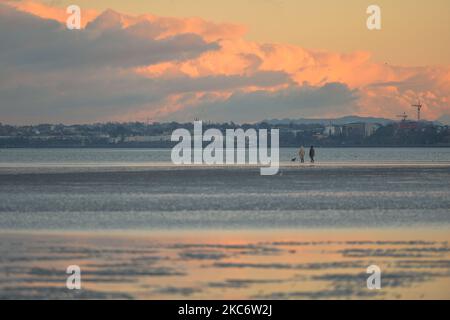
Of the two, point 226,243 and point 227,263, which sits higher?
point 226,243

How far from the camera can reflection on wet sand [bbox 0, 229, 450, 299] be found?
15.6 meters

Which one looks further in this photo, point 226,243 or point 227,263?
point 226,243

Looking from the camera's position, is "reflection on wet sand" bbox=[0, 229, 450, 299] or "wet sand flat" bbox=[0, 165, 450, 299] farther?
"wet sand flat" bbox=[0, 165, 450, 299]

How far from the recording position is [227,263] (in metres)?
18.6

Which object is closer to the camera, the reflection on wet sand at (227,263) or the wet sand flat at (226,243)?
the reflection on wet sand at (227,263)

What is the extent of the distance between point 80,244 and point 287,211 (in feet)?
34.7

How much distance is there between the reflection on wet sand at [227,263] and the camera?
15594 millimetres
